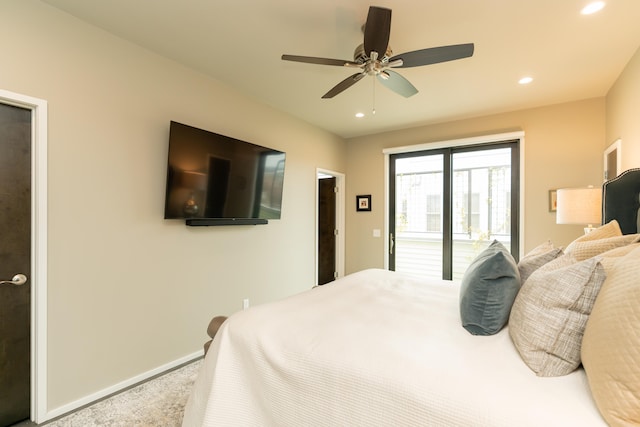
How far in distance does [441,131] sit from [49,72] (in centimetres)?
421

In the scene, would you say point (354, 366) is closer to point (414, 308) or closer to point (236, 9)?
point (414, 308)

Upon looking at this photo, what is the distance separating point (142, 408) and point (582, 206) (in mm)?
3812

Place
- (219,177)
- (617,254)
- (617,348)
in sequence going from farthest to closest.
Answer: (219,177) < (617,254) < (617,348)

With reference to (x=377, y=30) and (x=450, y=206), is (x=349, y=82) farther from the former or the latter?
(x=450, y=206)

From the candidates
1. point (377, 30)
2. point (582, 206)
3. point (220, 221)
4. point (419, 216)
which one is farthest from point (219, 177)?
point (582, 206)

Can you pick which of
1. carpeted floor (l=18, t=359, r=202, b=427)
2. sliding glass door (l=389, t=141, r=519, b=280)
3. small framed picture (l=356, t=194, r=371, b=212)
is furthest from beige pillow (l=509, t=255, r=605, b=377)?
small framed picture (l=356, t=194, r=371, b=212)

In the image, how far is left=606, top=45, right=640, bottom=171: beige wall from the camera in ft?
7.82

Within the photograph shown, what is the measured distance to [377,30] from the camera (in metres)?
1.69

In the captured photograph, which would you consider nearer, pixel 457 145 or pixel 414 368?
pixel 414 368

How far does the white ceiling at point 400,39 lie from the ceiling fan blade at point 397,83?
0.34 meters

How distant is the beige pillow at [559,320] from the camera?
1.03 metres

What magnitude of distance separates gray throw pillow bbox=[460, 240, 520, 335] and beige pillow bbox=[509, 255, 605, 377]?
18 centimetres

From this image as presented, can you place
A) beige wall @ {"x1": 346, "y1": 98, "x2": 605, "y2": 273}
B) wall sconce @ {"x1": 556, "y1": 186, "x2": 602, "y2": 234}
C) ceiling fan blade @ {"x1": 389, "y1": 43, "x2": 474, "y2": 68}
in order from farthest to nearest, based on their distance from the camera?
beige wall @ {"x1": 346, "y1": 98, "x2": 605, "y2": 273}
wall sconce @ {"x1": 556, "y1": 186, "x2": 602, "y2": 234}
ceiling fan blade @ {"x1": 389, "y1": 43, "x2": 474, "y2": 68}

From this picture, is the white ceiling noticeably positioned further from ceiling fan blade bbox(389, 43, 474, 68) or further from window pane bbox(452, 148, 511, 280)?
window pane bbox(452, 148, 511, 280)
